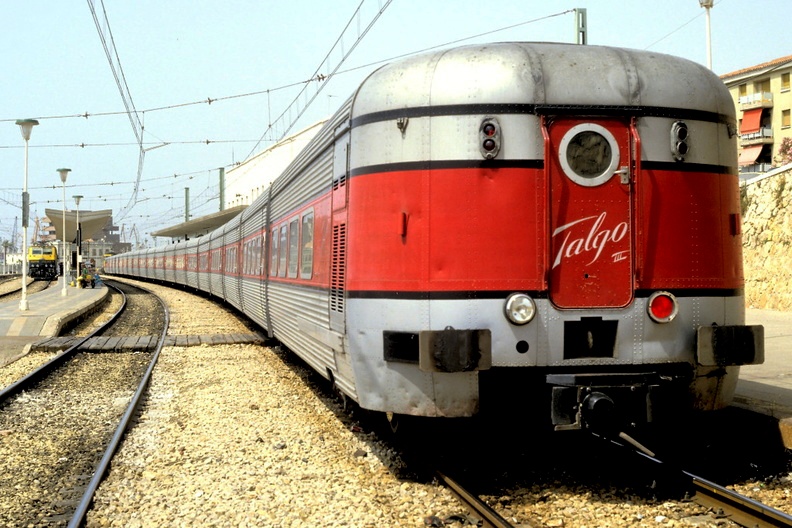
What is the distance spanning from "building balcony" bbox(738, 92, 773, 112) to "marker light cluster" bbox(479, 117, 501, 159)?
5247 cm

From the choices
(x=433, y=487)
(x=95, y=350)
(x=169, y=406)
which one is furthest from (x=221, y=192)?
(x=433, y=487)

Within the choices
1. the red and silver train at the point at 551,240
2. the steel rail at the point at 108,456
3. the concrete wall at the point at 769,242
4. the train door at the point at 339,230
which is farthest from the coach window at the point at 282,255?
the concrete wall at the point at 769,242

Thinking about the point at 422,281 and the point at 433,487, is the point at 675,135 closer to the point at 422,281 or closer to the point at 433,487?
the point at 422,281

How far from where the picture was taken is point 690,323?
5305 millimetres

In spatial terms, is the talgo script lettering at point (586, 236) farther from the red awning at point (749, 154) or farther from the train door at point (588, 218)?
the red awning at point (749, 154)

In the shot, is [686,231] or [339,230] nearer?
[686,231]

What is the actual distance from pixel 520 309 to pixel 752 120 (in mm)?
51921

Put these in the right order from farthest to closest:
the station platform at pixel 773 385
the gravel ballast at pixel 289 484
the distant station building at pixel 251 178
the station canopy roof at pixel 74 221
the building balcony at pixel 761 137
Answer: the building balcony at pixel 761 137 < the station canopy roof at pixel 74 221 < the distant station building at pixel 251 178 < the station platform at pixel 773 385 < the gravel ballast at pixel 289 484

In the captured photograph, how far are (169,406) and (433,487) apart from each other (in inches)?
180

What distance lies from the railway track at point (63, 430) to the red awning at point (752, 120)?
154 ft

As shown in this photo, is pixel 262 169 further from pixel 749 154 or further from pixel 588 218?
pixel 588 218

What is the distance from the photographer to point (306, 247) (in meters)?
8.38

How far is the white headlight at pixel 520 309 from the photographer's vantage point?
509cm

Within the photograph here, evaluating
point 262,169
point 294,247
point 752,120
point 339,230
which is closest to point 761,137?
point 752,120
